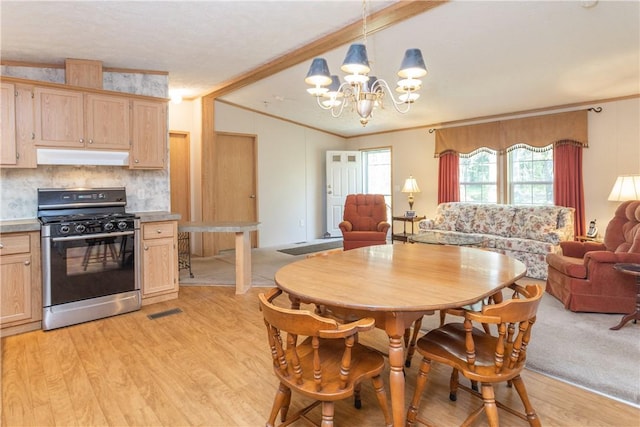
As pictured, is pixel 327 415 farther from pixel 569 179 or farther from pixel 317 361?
pixel 569 179

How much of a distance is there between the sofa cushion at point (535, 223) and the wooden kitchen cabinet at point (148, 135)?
4.67 m

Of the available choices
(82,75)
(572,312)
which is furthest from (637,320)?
(82,75)

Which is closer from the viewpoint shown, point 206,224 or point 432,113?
point 206,224

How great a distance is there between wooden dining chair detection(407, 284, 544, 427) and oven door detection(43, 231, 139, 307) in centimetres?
283

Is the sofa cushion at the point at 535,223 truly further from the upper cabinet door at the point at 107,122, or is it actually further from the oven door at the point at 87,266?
the upper cabinet door at the point at 107,122

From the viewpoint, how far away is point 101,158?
3701mm

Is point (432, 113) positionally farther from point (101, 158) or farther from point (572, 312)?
point (101, 158)

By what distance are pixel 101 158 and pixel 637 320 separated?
5.03 m

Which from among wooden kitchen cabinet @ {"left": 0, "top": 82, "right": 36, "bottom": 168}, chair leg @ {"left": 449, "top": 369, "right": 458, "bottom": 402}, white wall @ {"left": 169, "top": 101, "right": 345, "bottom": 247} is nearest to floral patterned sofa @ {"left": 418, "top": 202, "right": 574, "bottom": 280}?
white wall @ {"left": 169, "top": 101, "right": 345, "bottom": 247}

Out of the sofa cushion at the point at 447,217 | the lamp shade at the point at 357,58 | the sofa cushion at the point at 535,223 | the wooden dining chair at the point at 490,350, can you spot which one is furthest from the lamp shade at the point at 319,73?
the sofa cushion at the point at 447,217

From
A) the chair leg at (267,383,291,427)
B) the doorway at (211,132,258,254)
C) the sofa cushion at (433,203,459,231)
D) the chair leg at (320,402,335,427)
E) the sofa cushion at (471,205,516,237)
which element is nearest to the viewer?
the chair leg at (320,402,335,427)

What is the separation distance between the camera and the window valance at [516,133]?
519 cm

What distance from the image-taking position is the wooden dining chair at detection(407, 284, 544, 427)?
5.07 feet

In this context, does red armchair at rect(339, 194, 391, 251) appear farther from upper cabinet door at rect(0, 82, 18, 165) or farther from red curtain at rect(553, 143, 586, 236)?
upper cabinet door at rect(0, 82, 18, 165)
